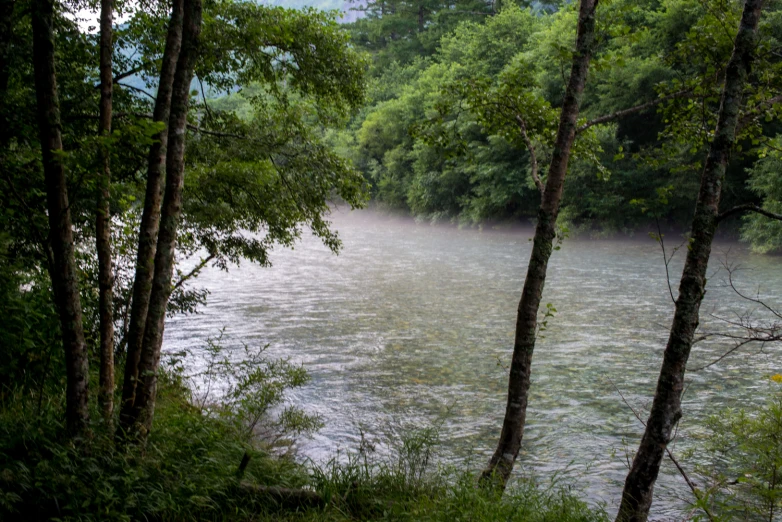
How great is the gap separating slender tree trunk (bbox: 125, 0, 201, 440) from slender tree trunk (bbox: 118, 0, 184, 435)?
0.17ft

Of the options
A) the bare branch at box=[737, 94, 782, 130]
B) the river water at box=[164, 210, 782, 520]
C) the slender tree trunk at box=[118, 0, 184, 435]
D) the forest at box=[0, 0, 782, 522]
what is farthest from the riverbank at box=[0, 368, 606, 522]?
the bare branch at box=[737, 94, 782, 130]

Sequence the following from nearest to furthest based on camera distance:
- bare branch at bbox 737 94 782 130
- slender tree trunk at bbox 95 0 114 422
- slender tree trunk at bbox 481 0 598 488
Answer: bare branch at bbox 737 94 782 130 < slender tree trunk at bbox 95 0 114 422 < slender tree trunk at bbox 481 0 598 488

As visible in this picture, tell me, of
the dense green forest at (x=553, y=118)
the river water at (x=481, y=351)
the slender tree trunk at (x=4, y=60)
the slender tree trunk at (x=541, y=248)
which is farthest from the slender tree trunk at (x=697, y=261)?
the slender tree trunk at (x=4, y=60)

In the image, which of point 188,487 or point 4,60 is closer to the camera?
point 188,487

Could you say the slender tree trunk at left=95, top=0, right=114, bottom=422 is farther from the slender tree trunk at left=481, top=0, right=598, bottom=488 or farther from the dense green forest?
the slender tree trunk at left=481, top=0, right=598, bottom=488

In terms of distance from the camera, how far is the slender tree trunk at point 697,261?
4738 mm

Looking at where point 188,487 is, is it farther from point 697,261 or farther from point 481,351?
point 481,351

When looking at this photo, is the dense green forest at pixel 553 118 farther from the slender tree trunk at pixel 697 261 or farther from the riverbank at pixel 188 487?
the riverbank at pixel 188 487

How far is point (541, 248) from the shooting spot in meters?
5.68

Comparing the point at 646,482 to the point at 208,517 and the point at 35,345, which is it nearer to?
the point at 208,517

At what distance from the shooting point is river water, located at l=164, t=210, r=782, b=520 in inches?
335

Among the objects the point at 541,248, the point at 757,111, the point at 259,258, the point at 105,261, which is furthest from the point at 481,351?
the point at 105,261

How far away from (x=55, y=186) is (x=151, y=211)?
90 centimetres

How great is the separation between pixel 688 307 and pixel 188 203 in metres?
7.24
